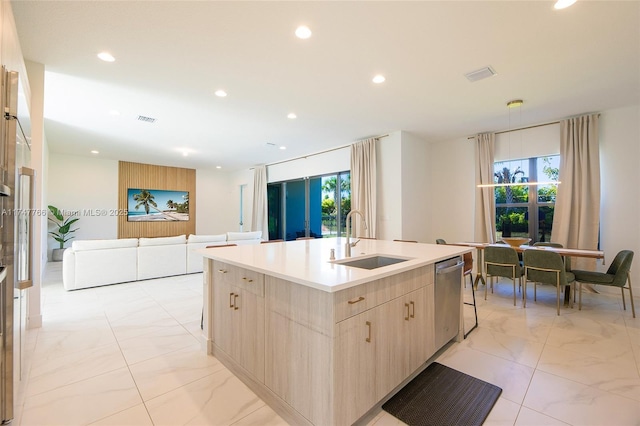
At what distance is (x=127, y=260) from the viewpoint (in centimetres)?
492

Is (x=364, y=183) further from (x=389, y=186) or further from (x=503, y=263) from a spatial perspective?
(x=503, y=263)

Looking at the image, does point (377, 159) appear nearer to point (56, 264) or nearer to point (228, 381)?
point (228, 381)

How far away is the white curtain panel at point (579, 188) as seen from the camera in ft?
14.2

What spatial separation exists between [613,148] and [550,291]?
2452mm

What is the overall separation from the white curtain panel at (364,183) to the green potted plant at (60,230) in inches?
294

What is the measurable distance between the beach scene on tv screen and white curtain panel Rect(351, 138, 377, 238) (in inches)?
254

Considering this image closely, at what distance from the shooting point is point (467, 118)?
4.66m

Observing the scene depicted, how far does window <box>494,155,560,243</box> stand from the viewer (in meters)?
5.02

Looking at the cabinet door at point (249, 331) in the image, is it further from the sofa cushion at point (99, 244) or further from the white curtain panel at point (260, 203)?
the white curtain panel at point (260, 203)

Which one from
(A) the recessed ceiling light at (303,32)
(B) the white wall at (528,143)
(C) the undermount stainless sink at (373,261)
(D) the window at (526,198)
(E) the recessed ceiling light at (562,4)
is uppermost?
(A) the recessed ceiling light at (303,32)

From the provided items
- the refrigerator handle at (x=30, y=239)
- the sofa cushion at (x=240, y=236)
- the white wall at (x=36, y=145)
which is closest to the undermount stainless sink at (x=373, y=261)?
the refrigerator handle at (x=30, y=239)

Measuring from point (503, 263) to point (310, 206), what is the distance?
489 centimetres

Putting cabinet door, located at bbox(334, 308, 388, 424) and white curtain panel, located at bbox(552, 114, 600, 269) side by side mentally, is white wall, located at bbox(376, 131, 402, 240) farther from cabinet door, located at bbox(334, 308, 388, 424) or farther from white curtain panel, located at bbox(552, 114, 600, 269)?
cabinet door, located at bbox(334, 308, 388, 424)

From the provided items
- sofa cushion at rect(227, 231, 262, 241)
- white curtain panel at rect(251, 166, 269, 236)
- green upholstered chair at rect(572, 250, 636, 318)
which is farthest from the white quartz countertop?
white curtain panel at rect(251, 166, 269, 236)
